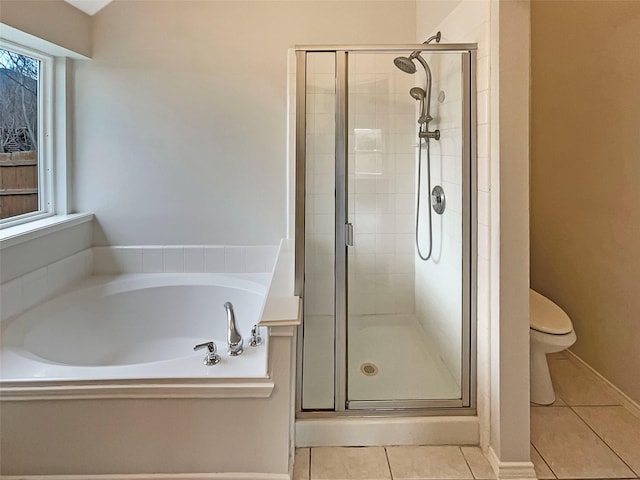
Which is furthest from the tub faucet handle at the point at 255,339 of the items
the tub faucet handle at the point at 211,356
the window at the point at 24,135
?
the window at the point at 24,135

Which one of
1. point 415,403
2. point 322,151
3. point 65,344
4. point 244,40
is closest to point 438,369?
point 415,403

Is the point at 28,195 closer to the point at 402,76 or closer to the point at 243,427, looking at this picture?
the point at 243,427

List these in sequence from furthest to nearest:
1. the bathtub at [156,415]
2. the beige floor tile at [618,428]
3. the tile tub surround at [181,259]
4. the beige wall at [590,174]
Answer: the tile tub surround at [181,259], the beige wall at [590,174], the beige floor tile at [618,428], the bathtub at [156,415]

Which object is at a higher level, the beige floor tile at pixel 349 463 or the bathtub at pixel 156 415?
the bathtub at pixel 156 415

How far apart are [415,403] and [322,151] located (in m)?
1.26

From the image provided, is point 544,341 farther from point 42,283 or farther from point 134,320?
point 42,283

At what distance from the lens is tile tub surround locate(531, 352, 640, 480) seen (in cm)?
173

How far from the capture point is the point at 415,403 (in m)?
1.95

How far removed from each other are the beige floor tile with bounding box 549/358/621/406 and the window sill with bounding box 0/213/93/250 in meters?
2.99

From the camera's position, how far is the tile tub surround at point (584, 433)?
1.73 metres

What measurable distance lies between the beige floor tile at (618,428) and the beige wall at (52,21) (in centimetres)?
343

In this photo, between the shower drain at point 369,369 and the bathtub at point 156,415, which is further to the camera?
the shower drain at point 369,369

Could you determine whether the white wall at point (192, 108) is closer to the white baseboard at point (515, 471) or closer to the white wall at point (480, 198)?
the white wall at point (480, 198)

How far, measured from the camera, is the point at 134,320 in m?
2.52
